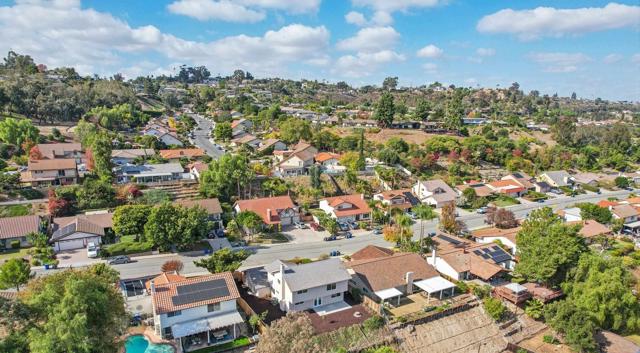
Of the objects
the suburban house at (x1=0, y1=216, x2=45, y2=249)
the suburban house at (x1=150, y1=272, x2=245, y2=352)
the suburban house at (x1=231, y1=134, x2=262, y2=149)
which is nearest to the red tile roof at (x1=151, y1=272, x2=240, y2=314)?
the suburban house at (x1=150, y1=272, x2=245, y2=352)

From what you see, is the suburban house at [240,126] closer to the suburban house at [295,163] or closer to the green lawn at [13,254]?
the suburban house at [295,163]

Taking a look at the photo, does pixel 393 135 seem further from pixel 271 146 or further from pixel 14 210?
pixel 14 210

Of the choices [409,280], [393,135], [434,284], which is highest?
[393,135]

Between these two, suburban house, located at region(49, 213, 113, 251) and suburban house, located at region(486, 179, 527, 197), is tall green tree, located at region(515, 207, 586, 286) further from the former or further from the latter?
suburban house, located at region(49, 213, 113, 251)

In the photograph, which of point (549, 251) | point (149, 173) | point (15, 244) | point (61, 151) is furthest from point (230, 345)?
point (61, 151)

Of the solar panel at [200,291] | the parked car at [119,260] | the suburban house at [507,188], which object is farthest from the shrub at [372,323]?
the suburban house at [507,188]

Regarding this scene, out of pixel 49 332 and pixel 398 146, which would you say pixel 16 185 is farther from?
pixel 398 146

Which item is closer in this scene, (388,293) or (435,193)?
(388,293)
